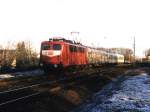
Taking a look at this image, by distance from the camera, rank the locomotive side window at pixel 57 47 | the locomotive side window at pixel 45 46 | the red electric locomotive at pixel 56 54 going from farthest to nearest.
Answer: the locomotive side window at pixel 45 46 < the locomotive side window at pixel 57 47 < the red electric locomotive at pixel 56 54

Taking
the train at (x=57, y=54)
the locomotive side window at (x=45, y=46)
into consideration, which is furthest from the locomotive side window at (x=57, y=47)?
the locomotive side window at (x=45, y=46)

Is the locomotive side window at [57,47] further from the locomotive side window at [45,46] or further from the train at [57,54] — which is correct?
the locomotive side window at [45,46]

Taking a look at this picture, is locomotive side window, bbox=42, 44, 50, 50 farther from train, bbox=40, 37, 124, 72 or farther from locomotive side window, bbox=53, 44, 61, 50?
locomotive side window, bbox=53, 44, 61, 50

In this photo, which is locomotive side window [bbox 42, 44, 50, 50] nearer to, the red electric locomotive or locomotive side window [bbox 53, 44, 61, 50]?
the red electric locomotive

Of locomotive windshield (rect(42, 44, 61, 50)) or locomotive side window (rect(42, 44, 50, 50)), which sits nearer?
locomotive windshield (rect(42, 44, 61, 50))

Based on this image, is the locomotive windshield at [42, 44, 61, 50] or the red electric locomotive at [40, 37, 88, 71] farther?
the locomotive windshield at [42, 44, 61, 50]

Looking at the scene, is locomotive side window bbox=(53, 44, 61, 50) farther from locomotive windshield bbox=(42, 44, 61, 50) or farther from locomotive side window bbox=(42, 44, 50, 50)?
locomotive side window bbox=(42, 44, 50, 50)

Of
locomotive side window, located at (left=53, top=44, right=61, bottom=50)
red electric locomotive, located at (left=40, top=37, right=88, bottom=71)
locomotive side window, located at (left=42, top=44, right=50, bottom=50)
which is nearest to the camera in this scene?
red electric locomotive, located at (left=40, top=37, right=88, bottom=71)

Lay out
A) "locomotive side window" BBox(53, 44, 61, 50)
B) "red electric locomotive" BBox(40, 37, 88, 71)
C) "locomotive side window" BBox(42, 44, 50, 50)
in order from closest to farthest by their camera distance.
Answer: "red electric locomotive" BBox(40, 37, 88, 71) → "locomotive side window" BBox(53, 44, 61, 50) → "locomotive side window" BBox(42, 44, 50, 50)

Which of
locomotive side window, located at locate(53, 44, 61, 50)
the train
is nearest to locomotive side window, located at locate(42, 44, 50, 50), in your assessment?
the train

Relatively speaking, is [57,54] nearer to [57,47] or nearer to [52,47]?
[57,47]

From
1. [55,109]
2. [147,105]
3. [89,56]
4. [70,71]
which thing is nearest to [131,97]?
[147,105]

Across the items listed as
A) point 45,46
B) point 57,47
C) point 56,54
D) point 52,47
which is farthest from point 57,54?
point 45,46

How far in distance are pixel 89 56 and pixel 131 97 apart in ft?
→ 96.5
